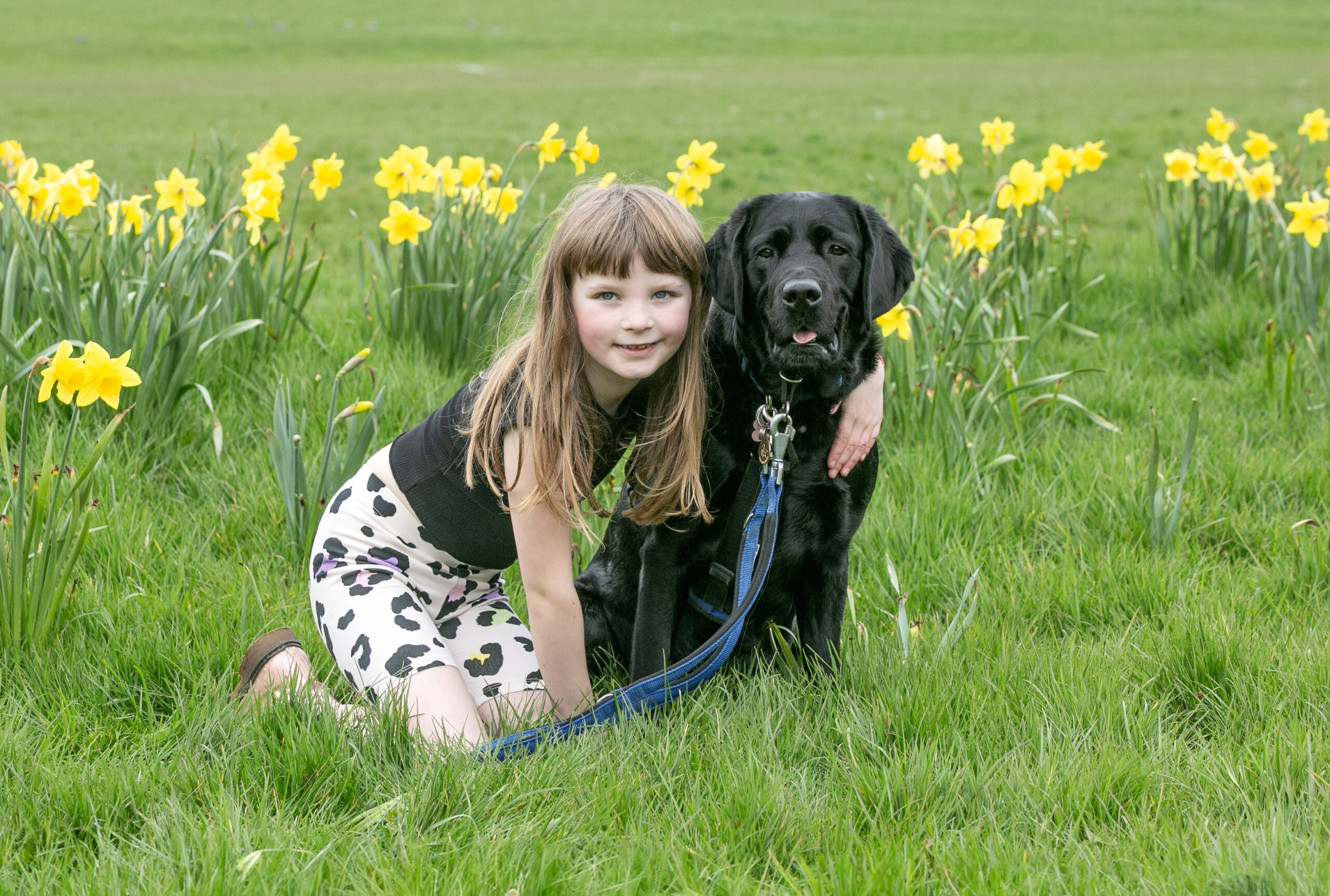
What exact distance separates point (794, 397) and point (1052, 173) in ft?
6.75

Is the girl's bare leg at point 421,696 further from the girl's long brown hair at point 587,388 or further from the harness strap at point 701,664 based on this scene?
the girl's long brown hair at point 587,388

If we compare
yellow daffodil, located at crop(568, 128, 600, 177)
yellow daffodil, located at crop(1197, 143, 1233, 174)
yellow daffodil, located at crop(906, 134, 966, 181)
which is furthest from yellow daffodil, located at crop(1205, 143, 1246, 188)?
yellow daffodil, located at crop(568, 128, 600, 177)

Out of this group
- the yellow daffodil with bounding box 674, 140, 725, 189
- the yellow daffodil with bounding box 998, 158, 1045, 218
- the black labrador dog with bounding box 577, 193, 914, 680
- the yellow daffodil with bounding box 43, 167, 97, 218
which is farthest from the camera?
the yellow daffodil with bounding box 998, 158, 1045, 218

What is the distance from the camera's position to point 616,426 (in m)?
2.37

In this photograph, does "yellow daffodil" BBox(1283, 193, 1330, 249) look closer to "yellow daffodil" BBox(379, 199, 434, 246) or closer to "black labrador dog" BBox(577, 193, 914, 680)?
"black labrador dog" BBox(577, 193, 914, 680)

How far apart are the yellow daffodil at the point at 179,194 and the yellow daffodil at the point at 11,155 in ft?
1.50

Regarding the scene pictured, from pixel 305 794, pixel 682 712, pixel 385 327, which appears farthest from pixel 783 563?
pixel 385 327

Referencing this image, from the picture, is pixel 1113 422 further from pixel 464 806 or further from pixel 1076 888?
pixel 464 806

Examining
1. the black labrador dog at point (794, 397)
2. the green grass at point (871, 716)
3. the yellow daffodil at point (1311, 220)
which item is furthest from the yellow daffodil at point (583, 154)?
the yellow daffodil at point (1311, 220)

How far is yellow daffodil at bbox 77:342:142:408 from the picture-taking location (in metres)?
1.94

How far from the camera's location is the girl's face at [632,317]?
211 cm

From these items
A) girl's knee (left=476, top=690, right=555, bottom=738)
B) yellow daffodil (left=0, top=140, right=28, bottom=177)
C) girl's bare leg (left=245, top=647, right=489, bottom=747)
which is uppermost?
yellow daffodil (left=0, top=140, right=28, bottom=177)

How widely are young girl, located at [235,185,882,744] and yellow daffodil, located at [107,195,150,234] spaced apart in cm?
154

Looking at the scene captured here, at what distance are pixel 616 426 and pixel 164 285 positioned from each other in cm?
155
